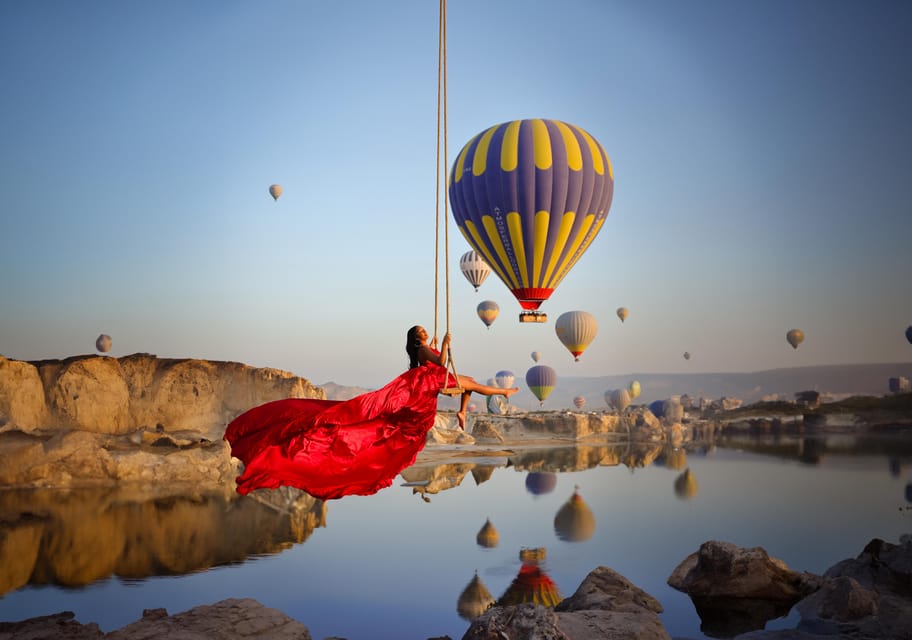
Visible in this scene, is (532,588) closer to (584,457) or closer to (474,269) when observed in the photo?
(584,457)

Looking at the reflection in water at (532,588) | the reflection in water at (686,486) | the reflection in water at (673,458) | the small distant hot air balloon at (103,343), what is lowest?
the reflection in water at (532,588)

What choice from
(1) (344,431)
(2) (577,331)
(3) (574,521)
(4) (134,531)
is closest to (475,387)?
(1) (344,431)

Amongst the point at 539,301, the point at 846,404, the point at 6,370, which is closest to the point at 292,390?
the point at 6,370

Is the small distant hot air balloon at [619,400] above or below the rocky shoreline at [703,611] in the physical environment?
above

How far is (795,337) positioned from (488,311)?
1614 inches

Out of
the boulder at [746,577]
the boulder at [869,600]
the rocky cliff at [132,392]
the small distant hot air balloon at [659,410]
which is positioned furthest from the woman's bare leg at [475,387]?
the small distant hot air balloon at [659,410]

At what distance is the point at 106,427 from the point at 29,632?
27.6m

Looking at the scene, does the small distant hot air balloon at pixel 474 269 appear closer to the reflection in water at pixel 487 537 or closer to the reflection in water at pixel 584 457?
the reflection in water at pixel 584 457

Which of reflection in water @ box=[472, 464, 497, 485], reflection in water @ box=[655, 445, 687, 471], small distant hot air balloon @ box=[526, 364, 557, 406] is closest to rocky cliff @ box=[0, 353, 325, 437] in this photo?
reflection in water @ box=[472, 464, 497, 485]

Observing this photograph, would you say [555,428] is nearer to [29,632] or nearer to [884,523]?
[884,523]

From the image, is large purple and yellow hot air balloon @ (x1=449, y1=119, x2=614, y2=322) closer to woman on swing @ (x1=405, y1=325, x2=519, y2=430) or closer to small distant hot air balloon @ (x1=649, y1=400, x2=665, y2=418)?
woman on swing @ (x1=405, y1=325, x2=519, y2=430)

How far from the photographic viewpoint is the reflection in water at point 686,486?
3619 centimetres

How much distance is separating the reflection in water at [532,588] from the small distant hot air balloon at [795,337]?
75681mm

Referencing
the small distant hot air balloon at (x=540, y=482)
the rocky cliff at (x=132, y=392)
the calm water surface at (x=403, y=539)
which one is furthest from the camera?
the small distant hot air balloon at (x=540, y=482)
